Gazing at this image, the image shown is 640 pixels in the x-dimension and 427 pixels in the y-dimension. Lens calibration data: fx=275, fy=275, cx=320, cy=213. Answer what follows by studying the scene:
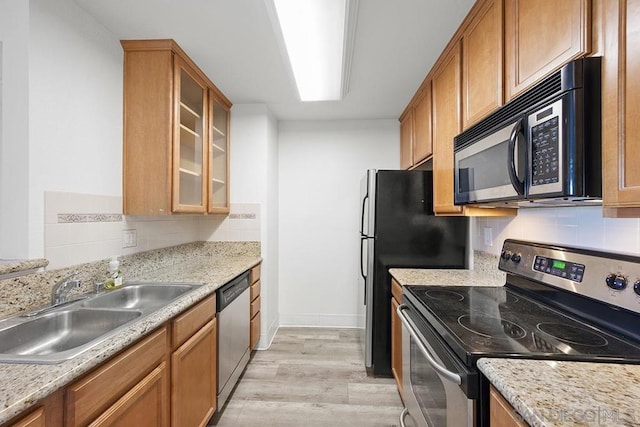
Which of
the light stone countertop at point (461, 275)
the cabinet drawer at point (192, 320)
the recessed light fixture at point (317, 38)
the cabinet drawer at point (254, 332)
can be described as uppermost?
the recessed light fixture at point (317, 38)

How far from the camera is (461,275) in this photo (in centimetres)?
189

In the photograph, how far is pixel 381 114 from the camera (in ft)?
9.89

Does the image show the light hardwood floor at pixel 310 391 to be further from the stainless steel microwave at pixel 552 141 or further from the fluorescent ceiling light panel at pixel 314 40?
the fluorescent ceiling light panel at pixel 314 40

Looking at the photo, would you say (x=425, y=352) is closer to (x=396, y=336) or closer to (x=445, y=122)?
(x=396, y=336)

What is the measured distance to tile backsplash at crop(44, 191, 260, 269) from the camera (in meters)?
1.33

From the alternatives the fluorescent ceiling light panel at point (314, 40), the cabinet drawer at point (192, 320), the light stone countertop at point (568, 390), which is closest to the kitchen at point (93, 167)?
the fluorescent ceiling light panel at point (314, 40)

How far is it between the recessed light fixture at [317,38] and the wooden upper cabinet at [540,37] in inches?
28.8

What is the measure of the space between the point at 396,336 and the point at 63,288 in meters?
1.97

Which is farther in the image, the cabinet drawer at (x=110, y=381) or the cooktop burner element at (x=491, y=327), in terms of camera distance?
the cooktop burner element at (x=491, y=327)

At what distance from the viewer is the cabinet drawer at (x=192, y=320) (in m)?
1.29

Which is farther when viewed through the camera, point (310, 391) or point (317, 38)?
point (310, 391)

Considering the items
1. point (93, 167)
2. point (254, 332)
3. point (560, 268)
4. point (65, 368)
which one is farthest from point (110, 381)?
point (560, 268)

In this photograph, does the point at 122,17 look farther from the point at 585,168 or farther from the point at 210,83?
the point at 585,168

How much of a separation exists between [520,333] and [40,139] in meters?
2.15
